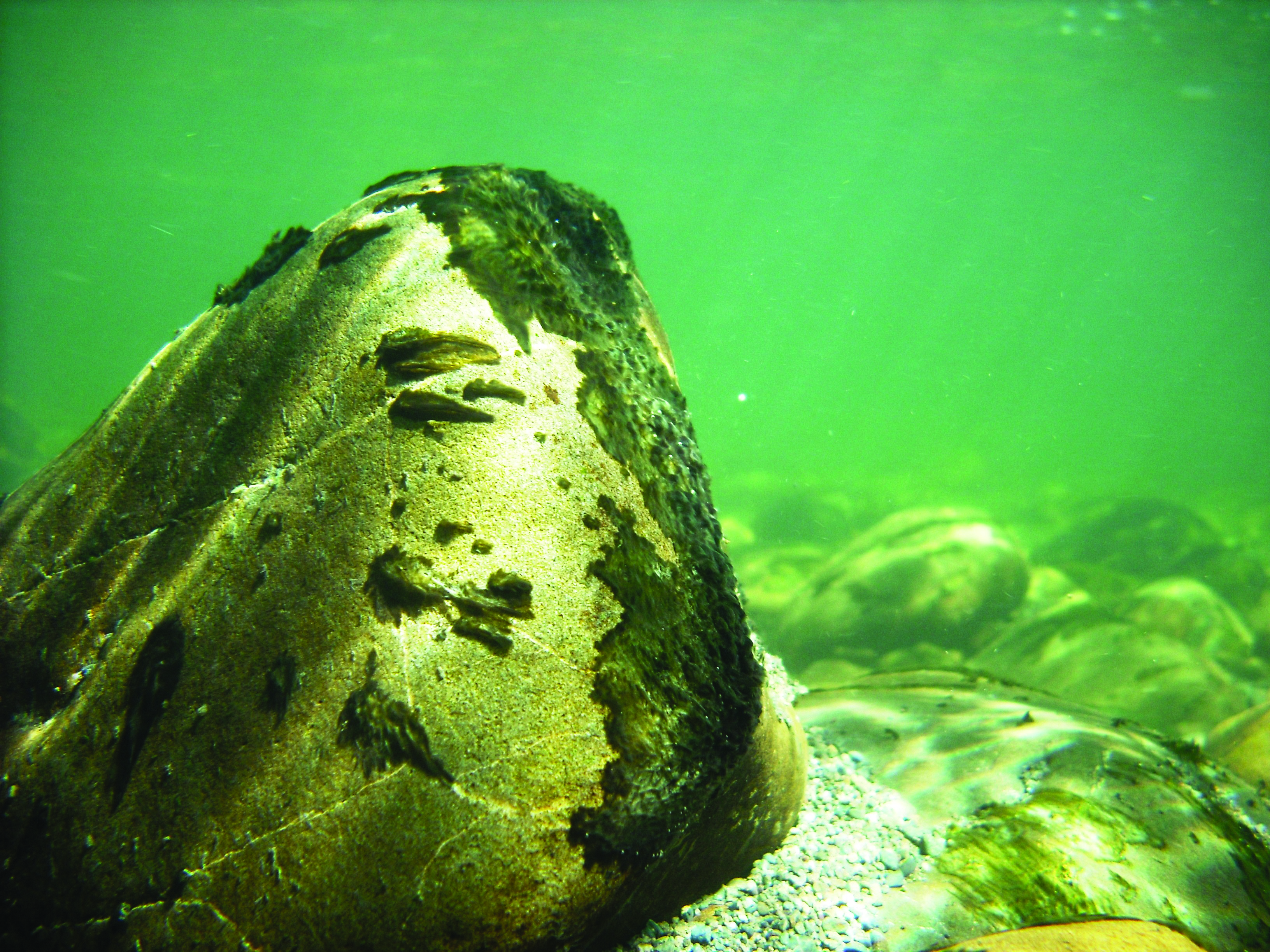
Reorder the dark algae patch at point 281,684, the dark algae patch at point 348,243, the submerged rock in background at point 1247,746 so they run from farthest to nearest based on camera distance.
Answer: the submerged rock in background at point 1247,746
the dark algae patch at point 348,243
the dark algae patch at point 281,684

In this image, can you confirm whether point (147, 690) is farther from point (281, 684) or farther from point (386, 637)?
point (386, 637)

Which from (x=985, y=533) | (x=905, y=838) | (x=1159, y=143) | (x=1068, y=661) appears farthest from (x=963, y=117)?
(x=905, y=838)

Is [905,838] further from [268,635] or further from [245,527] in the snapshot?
[245,527]

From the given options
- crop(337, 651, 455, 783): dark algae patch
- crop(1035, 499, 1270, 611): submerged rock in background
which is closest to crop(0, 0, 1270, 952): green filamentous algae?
crop(337, 651, 455, 783): dark algae patch

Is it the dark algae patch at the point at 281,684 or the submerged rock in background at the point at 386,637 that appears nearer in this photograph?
the submerged rock in background at the point at 386,637

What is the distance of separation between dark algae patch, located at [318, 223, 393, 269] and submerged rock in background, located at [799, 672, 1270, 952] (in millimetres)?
2700

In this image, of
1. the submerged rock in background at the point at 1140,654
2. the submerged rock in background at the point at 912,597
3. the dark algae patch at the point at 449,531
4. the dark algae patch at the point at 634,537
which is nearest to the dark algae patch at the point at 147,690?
the dark algae patch at the point at 449,531

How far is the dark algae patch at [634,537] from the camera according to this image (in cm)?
164

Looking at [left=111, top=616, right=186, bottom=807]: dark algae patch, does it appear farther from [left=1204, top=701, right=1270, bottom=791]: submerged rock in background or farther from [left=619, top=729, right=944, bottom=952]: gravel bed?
[left=1204, top=701, right=1270, bottom=791]: submerged rock in background

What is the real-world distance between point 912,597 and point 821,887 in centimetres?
729

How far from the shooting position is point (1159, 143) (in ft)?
125

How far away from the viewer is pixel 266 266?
91.5 inches

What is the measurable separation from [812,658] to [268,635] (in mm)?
7941

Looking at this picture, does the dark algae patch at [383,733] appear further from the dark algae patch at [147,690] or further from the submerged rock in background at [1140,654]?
the submerged rock in background at [1140,654]
